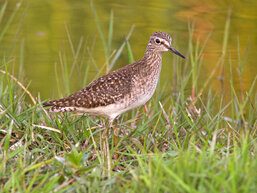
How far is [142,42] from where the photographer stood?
1164 cm

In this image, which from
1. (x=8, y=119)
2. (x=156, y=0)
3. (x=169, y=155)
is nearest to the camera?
(x=169, y=155)

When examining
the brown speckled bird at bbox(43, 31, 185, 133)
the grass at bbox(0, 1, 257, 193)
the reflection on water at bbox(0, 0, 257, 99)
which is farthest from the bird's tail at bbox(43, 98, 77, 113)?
the reflection on water at bbox(0, 0, 257, 99)

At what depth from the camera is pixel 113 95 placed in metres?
5.65

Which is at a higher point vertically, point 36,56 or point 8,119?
point 8,119

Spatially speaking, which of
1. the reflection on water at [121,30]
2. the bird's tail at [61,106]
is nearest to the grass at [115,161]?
the bird's tail at [61,106]

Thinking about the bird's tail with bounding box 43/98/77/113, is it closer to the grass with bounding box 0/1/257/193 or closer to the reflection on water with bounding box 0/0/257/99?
the grass with bounding box 0/1/257/193

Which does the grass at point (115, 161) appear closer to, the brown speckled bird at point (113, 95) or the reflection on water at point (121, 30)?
the brown speckled bird at point (113, 95)

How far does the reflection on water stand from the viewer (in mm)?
10641

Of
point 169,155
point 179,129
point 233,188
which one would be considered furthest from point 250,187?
point 179,129

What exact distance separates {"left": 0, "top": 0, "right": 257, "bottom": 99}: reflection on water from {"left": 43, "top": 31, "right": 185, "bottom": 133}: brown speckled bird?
3.88 m

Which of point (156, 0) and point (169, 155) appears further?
point (156, 0)

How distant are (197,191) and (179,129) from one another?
212cm

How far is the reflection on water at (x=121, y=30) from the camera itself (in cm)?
1064

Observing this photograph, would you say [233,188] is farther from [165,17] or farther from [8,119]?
[165,17]
